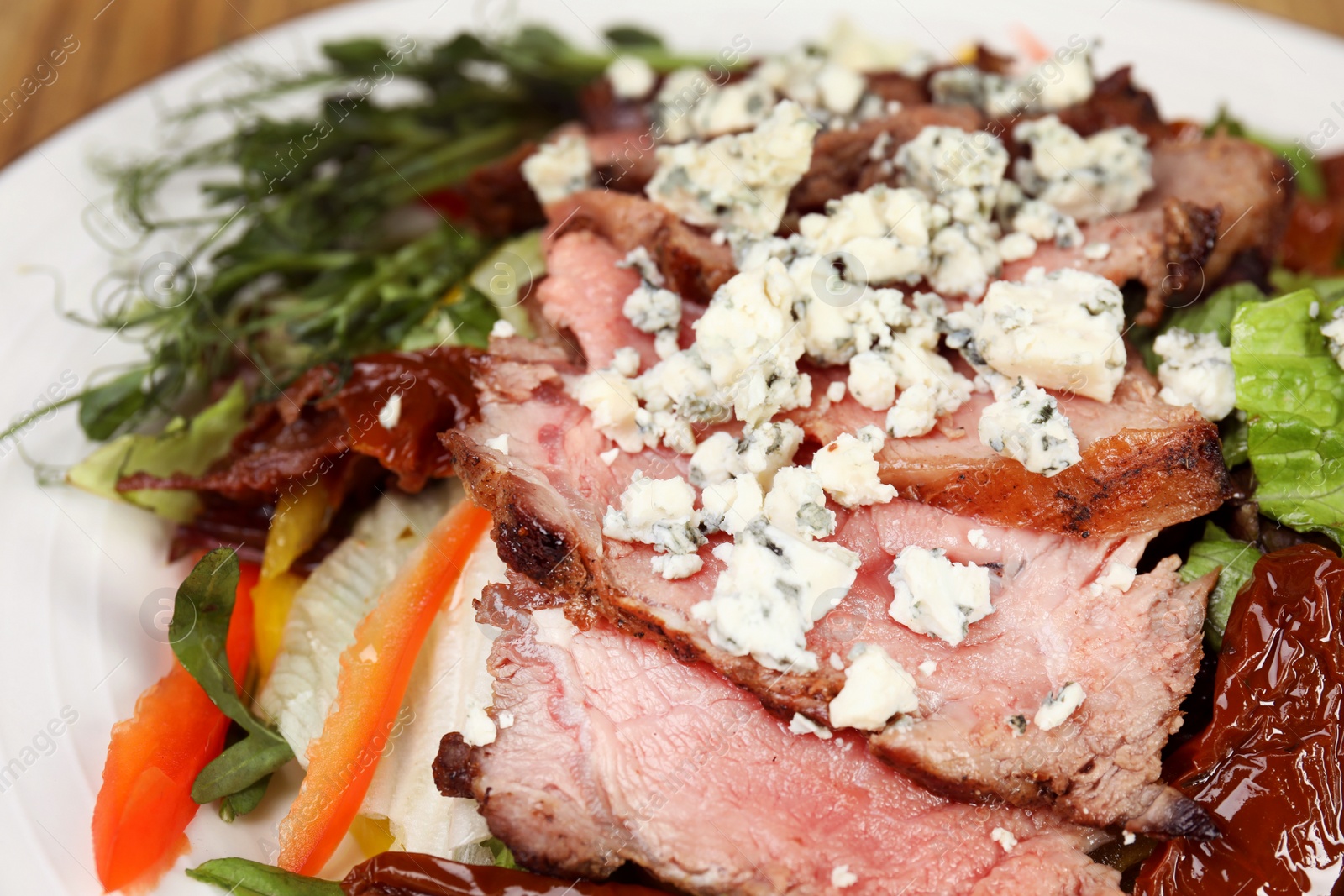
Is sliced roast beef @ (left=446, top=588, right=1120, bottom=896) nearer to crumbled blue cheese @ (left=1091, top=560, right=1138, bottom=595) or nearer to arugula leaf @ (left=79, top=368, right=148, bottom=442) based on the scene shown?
crumbled blue cheese @ (left=1091, top=560, right=1138, bottom=595)

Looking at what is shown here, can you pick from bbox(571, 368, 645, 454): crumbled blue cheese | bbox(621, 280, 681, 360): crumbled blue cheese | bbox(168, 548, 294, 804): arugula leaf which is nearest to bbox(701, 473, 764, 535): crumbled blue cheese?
bbox(571, 368, 645, 454): crumbled blue cheese

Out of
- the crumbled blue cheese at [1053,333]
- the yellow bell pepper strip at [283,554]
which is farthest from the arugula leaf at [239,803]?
the crumbled blue cheese at [1053,333]

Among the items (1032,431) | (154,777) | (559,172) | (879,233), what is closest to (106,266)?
(559,172)

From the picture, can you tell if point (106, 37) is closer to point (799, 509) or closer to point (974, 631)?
point (799, 509)

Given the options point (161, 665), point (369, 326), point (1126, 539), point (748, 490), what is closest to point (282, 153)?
point (369, 326)

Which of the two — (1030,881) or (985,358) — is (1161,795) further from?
(985,358)
